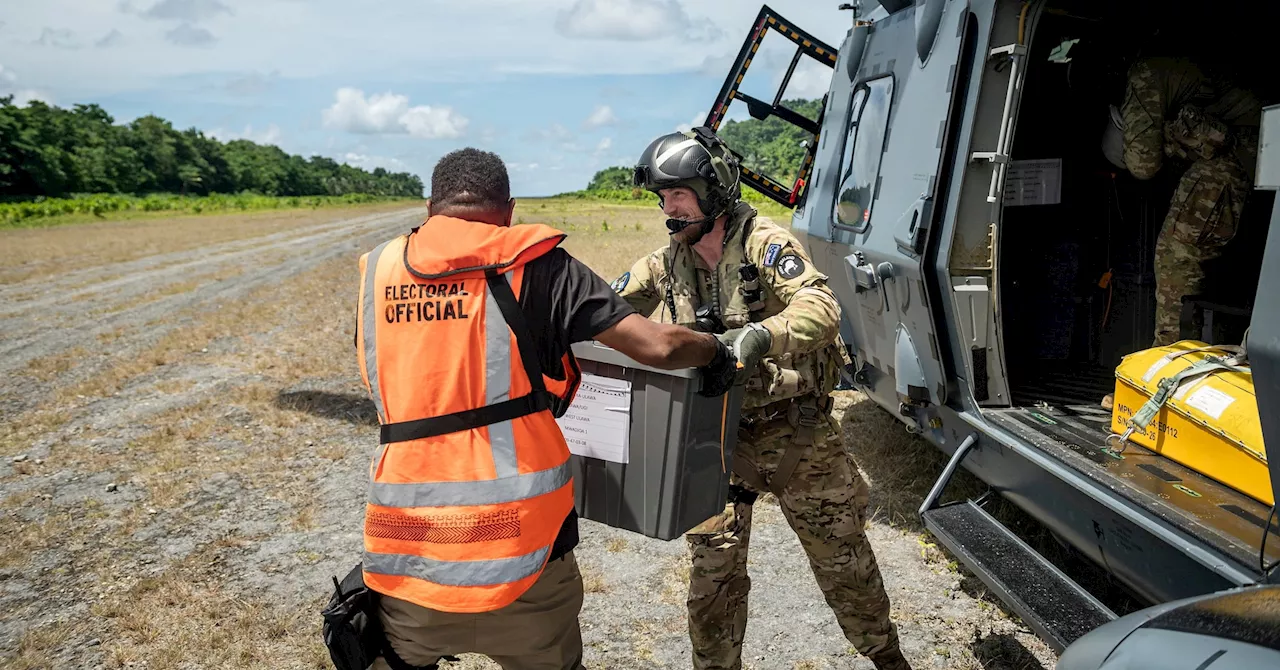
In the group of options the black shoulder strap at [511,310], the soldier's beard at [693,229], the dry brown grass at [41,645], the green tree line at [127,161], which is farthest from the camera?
the green tree line at [127,161]

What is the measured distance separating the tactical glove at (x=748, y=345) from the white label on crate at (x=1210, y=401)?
1.45 meters

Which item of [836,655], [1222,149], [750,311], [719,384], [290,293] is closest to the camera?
[719,384]

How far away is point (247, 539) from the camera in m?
4.77

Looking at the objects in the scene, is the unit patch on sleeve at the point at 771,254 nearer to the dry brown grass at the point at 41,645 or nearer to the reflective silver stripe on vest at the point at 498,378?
the reflective silver stripe on vest at the point at 498,378

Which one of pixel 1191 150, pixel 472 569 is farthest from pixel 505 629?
pixel 1191 150

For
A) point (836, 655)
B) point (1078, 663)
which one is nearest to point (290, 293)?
point (836, 655)

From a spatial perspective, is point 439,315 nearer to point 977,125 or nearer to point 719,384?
point 719,384

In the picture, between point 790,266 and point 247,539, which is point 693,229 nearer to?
point 790,266

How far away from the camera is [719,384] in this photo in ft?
7.73

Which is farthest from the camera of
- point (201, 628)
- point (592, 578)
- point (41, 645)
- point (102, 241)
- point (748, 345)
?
point (102, 241)

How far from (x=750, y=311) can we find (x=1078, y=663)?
1597mm

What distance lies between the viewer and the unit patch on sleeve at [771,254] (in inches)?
114

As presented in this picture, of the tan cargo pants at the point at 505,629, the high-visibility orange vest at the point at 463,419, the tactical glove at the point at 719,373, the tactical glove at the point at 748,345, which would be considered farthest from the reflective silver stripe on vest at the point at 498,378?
the tactical glove at the point at 748,345

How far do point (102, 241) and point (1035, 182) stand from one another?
25.4 metres
